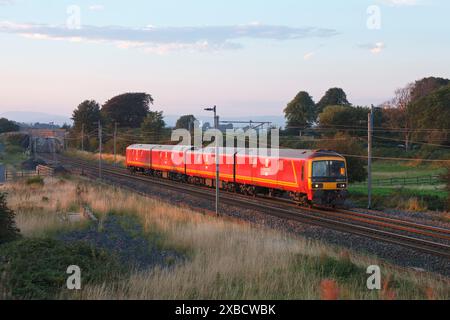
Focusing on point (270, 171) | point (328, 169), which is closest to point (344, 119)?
point (270, 171)

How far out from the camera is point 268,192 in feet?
101

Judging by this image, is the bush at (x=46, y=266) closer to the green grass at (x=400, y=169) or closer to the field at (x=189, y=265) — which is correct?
the field at (x=189, y=265)

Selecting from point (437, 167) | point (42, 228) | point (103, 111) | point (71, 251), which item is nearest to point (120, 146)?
point (103, 111)

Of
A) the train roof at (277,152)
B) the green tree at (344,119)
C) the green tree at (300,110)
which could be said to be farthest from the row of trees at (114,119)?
the train roof at (277,152)

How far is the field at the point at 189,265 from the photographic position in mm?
8844

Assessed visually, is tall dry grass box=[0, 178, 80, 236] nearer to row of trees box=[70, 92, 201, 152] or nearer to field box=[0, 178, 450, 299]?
field box=[0, 178, 450, 299]

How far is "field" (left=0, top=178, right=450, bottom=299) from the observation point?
884 cm

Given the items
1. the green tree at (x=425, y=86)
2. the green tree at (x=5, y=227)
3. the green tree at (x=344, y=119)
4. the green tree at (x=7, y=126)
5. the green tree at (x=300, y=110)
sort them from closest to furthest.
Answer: the green tree at (x=5, y=227)
the green tree at (x=344, y=119)
the green tree at (x=300, y=110)
the green tree at (x=425, y=86)
the green tree at (x=7, y=126)

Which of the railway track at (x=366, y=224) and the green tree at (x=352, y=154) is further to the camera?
the green tree at (x=352, y=154)

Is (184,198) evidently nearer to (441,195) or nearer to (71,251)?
(441,195)

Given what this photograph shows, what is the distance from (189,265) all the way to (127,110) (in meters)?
102

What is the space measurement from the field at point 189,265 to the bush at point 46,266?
0.02m

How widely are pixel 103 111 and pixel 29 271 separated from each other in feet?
346

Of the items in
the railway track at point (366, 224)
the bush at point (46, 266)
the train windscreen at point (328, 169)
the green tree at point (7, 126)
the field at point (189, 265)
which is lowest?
the railway track at point (366, 224)
